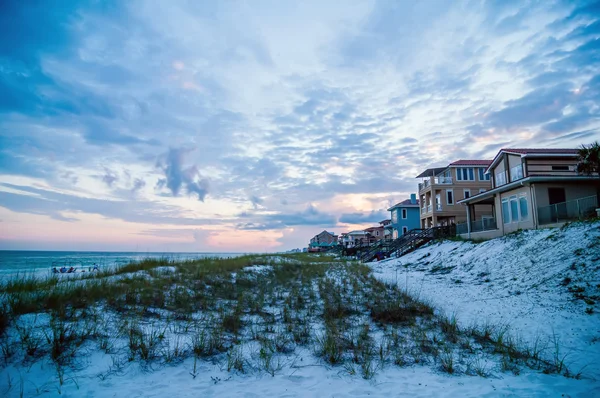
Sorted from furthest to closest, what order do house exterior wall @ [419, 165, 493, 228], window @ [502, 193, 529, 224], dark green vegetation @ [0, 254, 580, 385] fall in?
house exterior wall @ [419, 165, 493, 228], window @ [502, 193, 529, 224], dark green vegetation @ [0, 254, 580, 385]

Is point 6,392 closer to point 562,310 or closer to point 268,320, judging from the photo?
point 268,320

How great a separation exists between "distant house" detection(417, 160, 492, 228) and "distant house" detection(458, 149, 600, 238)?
32.2 ft

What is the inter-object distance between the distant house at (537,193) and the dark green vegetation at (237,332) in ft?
47.3

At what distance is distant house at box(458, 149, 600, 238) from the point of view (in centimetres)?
1894

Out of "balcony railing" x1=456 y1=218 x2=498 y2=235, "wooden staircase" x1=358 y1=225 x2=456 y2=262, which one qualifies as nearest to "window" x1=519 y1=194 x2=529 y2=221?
"balcony railing" x1=456 y1=218 x2=498 y2=235

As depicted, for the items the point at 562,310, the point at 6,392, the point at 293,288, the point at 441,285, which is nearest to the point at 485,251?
the point at 441,285

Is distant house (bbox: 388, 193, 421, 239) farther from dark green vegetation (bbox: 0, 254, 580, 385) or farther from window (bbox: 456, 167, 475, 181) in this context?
dark green vegetation (bbox: 0, 254, 580, 385)

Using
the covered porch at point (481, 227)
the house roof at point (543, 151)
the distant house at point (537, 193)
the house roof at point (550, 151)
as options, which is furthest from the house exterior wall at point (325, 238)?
the house roof at point (550, 151)

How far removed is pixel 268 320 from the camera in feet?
27.2

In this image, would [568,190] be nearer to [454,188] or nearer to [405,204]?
[454,188]

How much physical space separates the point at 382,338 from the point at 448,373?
5.64 ft

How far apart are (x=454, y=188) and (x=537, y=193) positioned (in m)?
17.1

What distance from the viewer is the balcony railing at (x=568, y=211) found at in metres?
17.3

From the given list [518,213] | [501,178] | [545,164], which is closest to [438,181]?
[501,178]
